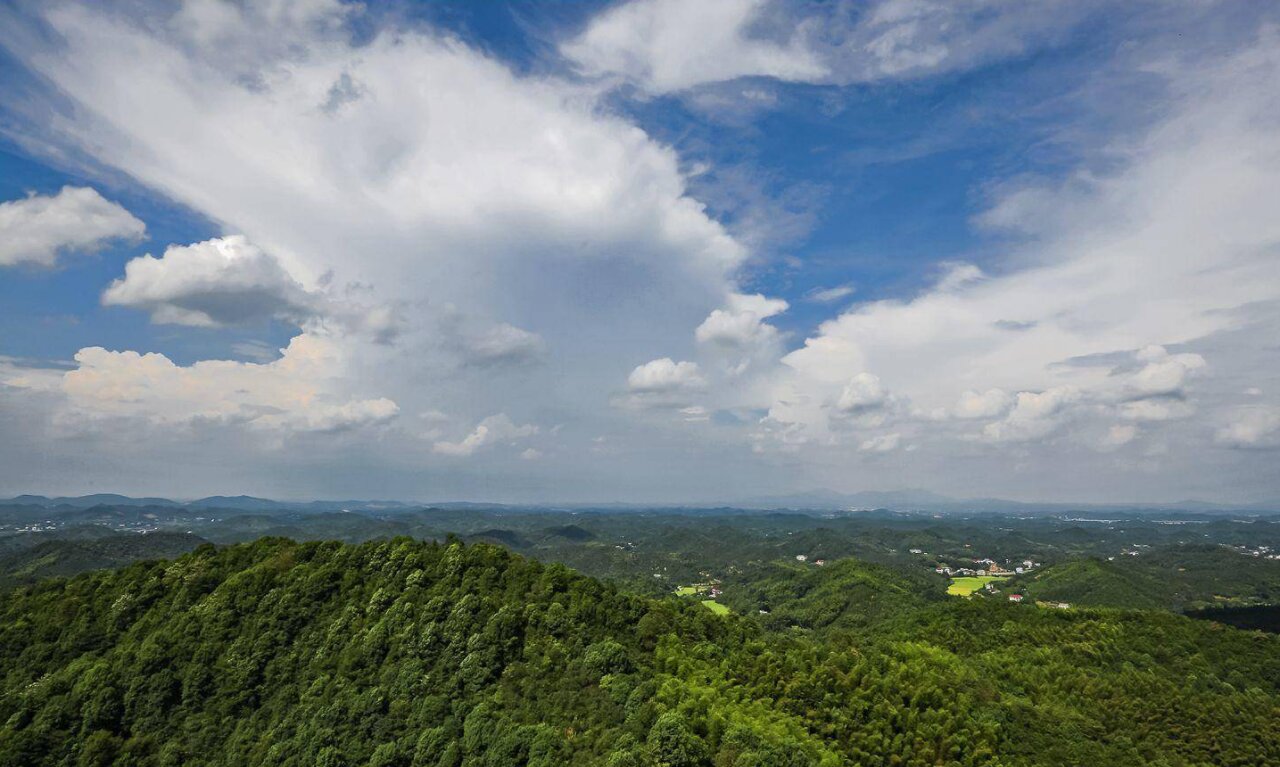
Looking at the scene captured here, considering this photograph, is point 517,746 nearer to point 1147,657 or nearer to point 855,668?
point 855,668

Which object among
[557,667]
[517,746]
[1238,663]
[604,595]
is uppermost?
[604,595]

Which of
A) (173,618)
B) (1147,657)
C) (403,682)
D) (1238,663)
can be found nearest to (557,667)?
(403,682)

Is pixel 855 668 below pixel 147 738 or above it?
above

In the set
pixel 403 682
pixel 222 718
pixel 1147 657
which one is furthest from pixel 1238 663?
pixel 222 718

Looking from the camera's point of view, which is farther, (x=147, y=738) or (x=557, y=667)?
(x=147, y=738)

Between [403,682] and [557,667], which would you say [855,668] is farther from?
[403,682]

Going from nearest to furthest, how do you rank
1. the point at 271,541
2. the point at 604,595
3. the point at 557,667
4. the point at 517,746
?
1. the point at 517,746
2. the point at 557,667
3. the point at 604,595
4. the point at 271,541

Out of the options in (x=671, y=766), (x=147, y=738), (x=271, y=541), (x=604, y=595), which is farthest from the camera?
(x=271, y=541)
